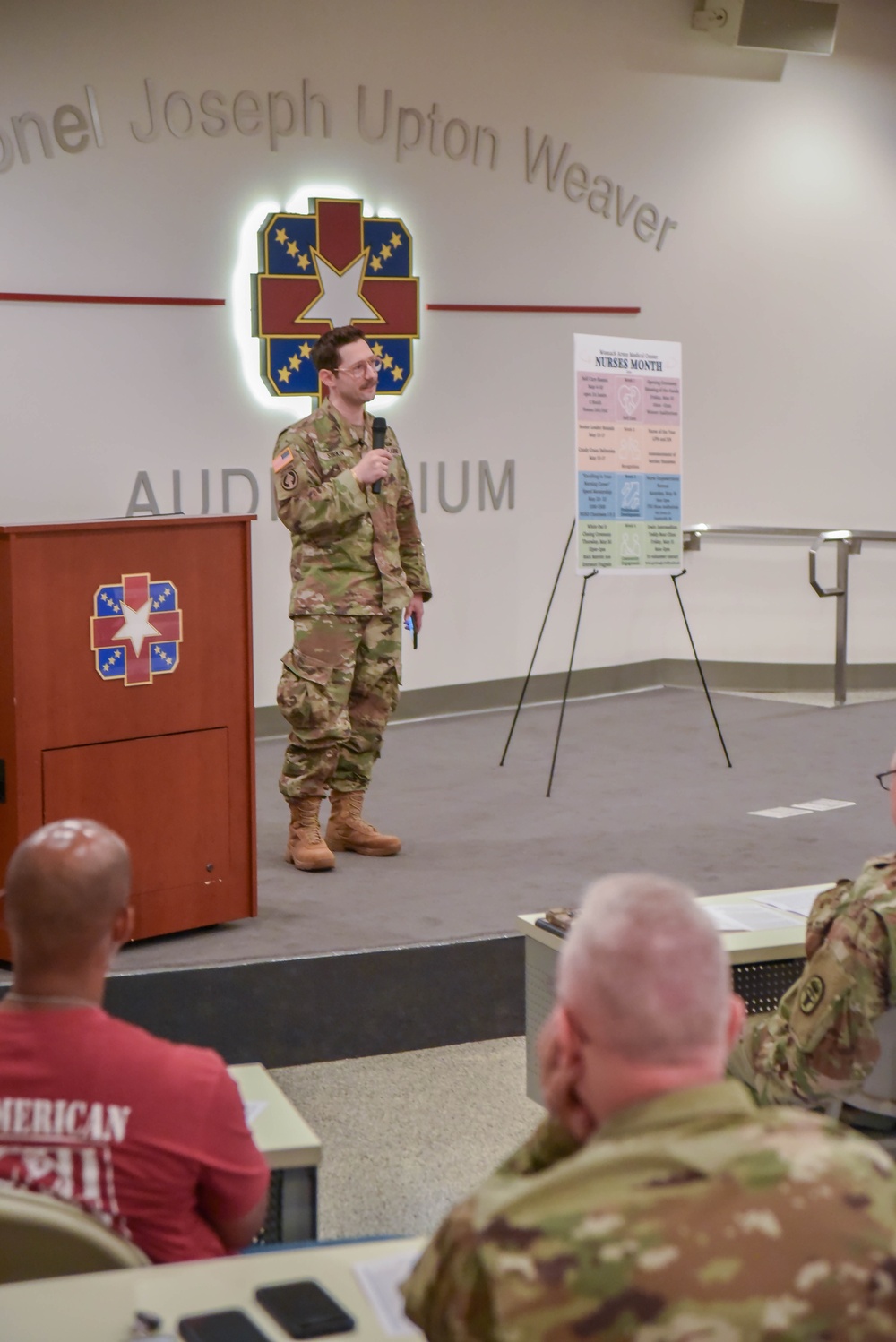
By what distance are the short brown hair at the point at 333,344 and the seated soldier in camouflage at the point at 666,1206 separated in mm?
3369

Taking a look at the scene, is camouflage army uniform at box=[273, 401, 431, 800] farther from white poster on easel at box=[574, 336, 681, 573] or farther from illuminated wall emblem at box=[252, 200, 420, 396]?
illuminated wall emblem at box=[252, 200, 420, 396]

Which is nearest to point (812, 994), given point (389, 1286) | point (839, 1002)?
point (839, 1002)

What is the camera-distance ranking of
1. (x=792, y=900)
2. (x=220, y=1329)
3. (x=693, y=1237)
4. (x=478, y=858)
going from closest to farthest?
(x=693, y=1237), (x=220, y=1329), (x=792, y=900), (x=478, y=858)

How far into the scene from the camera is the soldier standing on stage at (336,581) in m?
4.34

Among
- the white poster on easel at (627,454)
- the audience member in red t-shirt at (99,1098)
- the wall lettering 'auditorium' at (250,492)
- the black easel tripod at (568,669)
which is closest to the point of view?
the audience member in red t-shirt at (99,1098)

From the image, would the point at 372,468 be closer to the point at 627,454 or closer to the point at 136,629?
the point at 136,629

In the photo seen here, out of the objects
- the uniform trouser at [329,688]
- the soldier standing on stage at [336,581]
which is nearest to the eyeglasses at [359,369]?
the soldier standing on stage at [336,581]

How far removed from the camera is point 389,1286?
147cm

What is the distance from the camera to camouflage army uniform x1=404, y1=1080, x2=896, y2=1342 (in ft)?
3.44

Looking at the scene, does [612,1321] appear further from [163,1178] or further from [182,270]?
[182,270]

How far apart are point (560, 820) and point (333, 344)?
172 centimetres

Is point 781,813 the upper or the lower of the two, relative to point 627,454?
lower

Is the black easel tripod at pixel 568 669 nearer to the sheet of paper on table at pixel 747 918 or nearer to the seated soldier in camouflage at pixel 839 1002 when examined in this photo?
the sheet of paper on table at pixel 747 918

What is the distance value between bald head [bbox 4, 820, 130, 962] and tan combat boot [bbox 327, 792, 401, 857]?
288 cm
